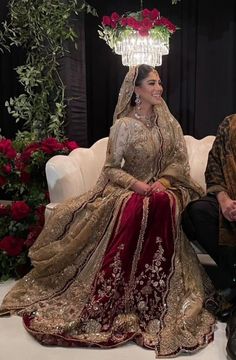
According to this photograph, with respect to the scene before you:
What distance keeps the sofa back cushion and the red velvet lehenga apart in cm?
19

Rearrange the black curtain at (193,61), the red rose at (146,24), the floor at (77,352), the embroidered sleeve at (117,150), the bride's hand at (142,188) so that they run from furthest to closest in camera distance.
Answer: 1. the black curtain at (193,61)
2. the red rose at (146,24)
3. the embroidered sleeve at (117,150)
4. the bride's hand at (142,188)
5. the floor at (77,352)

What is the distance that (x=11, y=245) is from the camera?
2.72 metres

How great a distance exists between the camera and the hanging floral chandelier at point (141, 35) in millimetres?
3016

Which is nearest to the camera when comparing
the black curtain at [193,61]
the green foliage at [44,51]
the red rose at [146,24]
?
the red rose at [146,24]

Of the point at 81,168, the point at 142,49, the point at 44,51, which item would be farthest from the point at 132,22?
the point at 81,168

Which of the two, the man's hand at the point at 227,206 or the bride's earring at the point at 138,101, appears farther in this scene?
the bride's earring at the point at 138,101

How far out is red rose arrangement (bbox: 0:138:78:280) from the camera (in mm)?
2721

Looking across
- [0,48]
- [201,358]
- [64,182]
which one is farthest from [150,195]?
[0,48]

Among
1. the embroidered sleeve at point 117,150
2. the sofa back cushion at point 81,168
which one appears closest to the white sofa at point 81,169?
the sofa back cushion at point 81,168

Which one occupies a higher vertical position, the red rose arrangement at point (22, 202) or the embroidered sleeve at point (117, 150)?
the embroidered sleeve at point (117, 150)

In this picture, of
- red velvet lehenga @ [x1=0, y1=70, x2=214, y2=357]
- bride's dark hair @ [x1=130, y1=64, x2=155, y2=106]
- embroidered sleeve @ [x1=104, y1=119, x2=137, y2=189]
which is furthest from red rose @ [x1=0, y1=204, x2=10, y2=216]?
bride's dark hair @ [x1=130, y1=64, x2=155, y2=106]

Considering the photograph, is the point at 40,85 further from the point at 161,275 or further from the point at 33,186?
the point at 161,275

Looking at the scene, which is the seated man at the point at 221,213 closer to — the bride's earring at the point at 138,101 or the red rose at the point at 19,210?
the bride's earring at the point at 138,101

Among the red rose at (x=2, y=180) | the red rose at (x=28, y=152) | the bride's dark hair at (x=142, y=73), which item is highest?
the bride's dark hair at (x=142, y=73)
